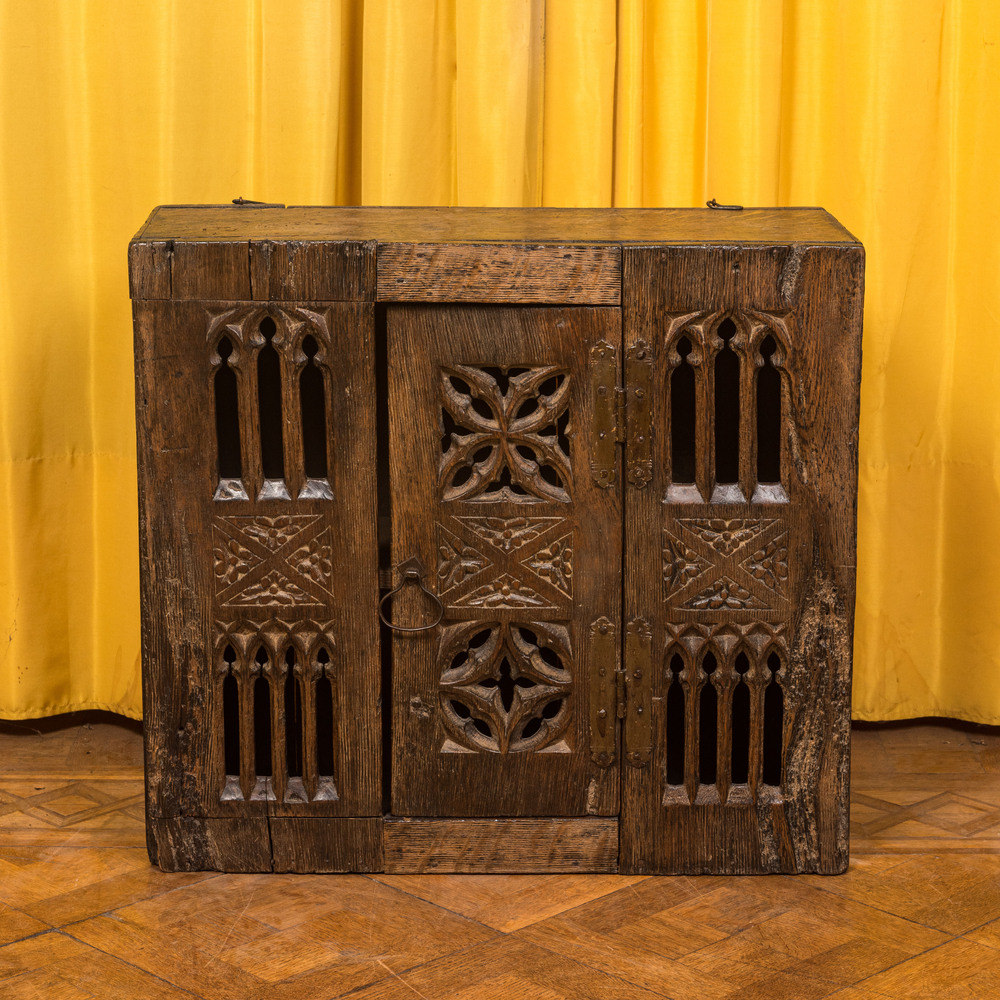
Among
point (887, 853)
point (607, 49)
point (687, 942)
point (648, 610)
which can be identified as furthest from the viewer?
point (607, 49)

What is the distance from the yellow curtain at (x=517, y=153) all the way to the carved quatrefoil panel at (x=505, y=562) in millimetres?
639

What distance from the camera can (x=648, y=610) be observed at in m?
1.66

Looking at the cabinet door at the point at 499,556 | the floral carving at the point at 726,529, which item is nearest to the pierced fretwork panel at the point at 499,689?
the cabinet door at the point at 499,556

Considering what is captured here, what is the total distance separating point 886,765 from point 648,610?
67cm

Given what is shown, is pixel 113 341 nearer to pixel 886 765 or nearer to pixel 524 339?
pixel 524 339

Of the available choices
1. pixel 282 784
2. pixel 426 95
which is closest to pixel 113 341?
pixel 426 95

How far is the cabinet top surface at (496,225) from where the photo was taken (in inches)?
63.5

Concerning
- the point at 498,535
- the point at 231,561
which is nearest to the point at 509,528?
the point at 498,535

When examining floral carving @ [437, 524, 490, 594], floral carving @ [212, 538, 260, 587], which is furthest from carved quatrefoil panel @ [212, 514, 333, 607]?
floral carving @ [437, 524, 490, 594]

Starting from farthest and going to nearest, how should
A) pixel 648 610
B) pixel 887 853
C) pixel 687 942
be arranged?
pixel 887 853 → pixel 648 610 → pixel 687 942

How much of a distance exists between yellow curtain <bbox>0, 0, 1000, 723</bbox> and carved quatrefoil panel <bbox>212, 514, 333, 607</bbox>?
557mm

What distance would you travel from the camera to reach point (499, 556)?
1654 mm

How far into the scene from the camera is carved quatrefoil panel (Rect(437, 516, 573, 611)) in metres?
1.65

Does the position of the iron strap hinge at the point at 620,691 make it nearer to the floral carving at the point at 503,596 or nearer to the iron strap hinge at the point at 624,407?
the floral carving at the point at 503,596
